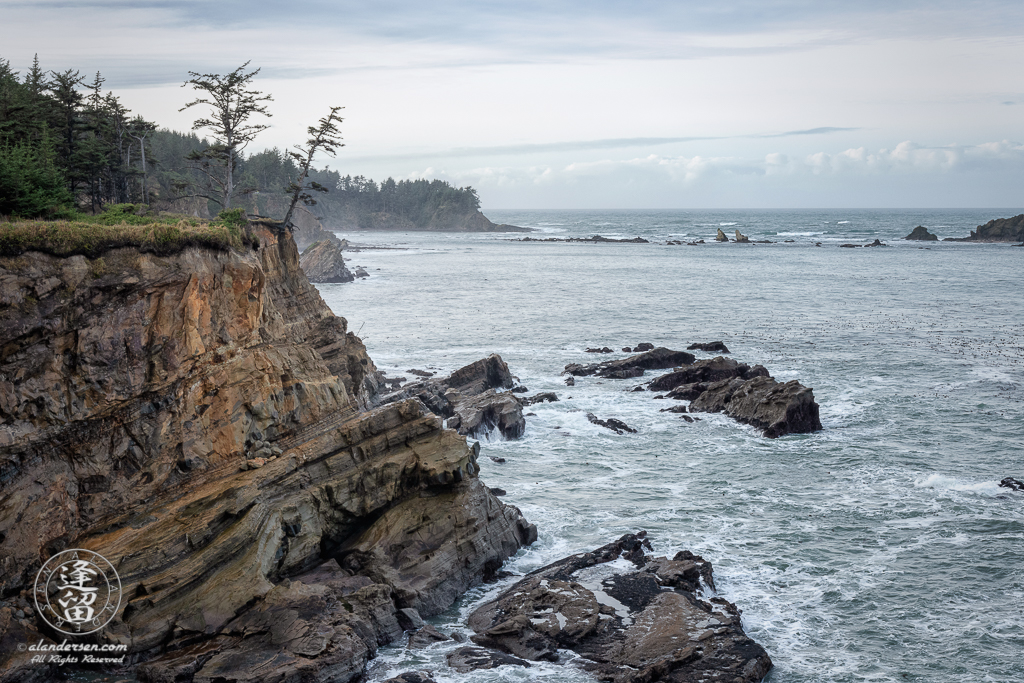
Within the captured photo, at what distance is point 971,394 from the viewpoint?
36000 mm

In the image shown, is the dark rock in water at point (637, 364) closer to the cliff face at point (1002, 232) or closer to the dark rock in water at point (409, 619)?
the dark rock in water at point (409, 619)

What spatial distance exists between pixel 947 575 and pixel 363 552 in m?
16.2

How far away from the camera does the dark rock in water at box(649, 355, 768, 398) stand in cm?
3875

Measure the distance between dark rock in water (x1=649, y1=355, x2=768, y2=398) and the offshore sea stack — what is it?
19559 mm

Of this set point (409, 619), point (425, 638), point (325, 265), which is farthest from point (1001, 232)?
point (425, 638)

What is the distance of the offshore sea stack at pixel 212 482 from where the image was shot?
15.2 metres

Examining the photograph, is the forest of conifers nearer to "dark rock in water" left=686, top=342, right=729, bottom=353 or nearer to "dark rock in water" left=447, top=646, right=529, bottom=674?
"dark rock in water" left=447, top=646, right=529, bottom=674

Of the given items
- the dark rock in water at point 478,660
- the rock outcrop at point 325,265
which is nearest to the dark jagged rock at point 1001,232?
the rock outcrop at point 325,265

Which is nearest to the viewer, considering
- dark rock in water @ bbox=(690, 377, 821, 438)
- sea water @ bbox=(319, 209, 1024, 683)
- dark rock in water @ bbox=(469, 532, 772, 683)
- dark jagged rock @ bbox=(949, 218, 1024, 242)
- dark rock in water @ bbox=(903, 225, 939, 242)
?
dark rock in water @ bbox=(469, 532, 772, 683)

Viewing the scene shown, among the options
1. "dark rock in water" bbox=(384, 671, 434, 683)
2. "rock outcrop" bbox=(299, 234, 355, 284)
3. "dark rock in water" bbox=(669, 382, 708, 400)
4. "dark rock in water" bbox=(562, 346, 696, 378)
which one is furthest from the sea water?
"rock outcrop" bbox=(299, 234, 355, 284)

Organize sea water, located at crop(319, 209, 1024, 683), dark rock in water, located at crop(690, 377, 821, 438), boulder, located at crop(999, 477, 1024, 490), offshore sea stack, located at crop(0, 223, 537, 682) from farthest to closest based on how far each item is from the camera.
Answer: dark rock in water, located at crop(690, 377, 821, 438)
boulder, located at crop(999, 477, 1024, 490)
sea water, located at crop(319, 209, 1024, 683)
offshore sea stack, located at crop(0, 223, 537, 682)

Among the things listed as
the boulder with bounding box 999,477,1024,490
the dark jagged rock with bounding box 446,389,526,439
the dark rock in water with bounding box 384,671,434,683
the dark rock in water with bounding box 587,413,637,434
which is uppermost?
the dark jagged rock with bounding box 446,389,526,439

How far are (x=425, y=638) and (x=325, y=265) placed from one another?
2817 inches

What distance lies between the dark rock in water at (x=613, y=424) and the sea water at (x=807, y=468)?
1.52 feet
